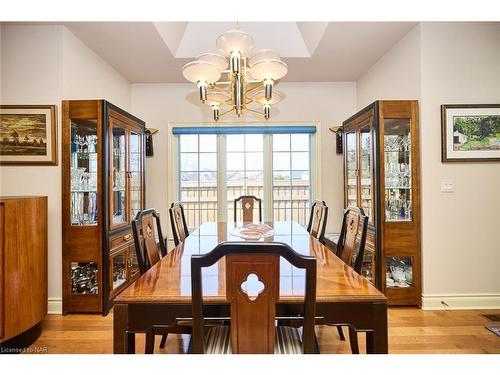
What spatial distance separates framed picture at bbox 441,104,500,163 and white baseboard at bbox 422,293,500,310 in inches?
48.9

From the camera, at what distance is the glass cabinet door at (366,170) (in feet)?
9.82

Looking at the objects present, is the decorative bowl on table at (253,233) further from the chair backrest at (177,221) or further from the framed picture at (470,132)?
the framed picture at (470,132)

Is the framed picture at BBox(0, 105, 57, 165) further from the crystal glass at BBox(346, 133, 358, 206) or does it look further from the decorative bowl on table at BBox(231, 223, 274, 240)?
the crystal glass at BBox(346, 133, 358, 206)

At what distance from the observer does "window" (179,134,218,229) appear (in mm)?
4473

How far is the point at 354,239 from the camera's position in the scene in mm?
1898

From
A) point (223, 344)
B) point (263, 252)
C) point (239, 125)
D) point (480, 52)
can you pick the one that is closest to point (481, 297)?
point (480, 52)

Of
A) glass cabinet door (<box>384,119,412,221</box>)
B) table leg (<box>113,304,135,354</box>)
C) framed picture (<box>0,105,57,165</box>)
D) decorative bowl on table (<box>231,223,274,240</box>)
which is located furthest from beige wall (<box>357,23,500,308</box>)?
framed picture (<box>0,105,57,165</box>)

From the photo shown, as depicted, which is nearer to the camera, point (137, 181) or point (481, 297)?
point (481, 297)

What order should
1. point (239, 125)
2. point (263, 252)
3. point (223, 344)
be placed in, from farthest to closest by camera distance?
point (239, 125)
point (223, 344)
point (263, 252)

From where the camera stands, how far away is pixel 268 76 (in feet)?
6.85

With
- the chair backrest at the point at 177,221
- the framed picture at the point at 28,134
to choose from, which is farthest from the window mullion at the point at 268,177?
the framed picture at the point at 28,134

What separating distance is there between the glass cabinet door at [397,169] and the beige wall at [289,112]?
1.49 m
